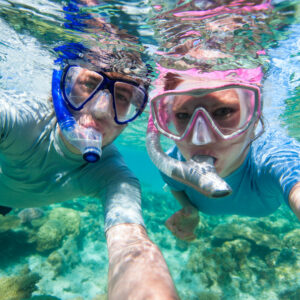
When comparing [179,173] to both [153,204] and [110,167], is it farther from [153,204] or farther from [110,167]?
[153,204]

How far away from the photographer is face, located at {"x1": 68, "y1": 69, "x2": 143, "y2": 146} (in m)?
3.62

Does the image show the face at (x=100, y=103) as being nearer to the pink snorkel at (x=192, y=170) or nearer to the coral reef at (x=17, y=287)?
the pink snorkel at (x=192, y=170)

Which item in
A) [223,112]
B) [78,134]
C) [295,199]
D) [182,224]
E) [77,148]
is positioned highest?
[223,112]

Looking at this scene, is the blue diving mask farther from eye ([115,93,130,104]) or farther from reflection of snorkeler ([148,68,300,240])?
reflection of snorkeler ([148,68,300,240])

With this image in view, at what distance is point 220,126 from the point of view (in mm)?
3141

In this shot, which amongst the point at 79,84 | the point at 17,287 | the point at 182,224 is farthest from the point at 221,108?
the point at 17,287

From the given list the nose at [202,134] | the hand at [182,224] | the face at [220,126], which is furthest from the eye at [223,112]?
the hand at [182,224]

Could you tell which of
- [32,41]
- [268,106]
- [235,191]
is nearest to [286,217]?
[268,106]

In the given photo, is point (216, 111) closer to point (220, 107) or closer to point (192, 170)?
point (220, 107)

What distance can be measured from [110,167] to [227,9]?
3.07 m

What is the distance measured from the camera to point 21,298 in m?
5.86

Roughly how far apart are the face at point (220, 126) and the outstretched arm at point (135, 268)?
1.40 m

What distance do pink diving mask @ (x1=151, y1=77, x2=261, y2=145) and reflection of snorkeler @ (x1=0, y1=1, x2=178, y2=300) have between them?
104 cm

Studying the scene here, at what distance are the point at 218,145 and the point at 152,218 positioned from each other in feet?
37.7
